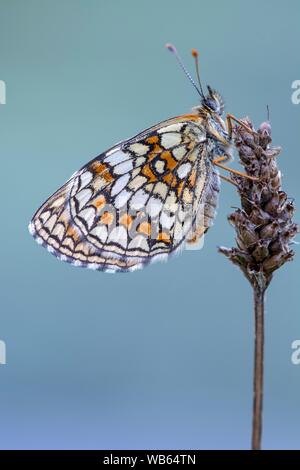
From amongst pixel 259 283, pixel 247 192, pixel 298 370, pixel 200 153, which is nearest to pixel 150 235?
pixel 200 153

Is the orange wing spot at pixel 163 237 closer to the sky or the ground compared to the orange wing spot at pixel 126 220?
closer to the ground

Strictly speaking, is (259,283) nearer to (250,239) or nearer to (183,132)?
(250,239)

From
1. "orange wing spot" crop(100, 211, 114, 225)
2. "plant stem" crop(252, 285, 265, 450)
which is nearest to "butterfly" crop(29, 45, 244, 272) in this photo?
"orange wing spot" crop(100, 211, 114, 225)

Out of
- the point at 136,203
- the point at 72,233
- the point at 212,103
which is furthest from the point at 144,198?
the point at 212,103

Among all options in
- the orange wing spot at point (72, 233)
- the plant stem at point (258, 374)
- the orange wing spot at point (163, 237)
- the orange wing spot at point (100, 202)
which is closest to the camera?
the plant stem at point (258, 374)

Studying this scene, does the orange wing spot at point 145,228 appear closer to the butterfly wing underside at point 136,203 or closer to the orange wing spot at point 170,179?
the butterfly wing underside at point 136,203

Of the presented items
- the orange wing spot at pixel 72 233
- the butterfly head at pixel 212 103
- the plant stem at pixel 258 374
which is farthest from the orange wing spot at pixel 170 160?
the plant stem at pixel 258 374

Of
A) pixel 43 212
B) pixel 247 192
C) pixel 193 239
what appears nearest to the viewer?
pixel 247 192

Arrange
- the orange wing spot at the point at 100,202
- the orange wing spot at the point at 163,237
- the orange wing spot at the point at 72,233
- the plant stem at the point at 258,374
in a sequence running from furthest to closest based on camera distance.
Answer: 1. the orange wing spot at the point at 100,202
2. the orange wing spot at the point at 72,233
3. the orange wing spot at the point at 163,237
4. the plant stem at the point at 258,374

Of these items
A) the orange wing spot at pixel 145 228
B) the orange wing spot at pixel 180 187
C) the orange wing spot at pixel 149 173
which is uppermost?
the orange wing spot at pixel 149 173
